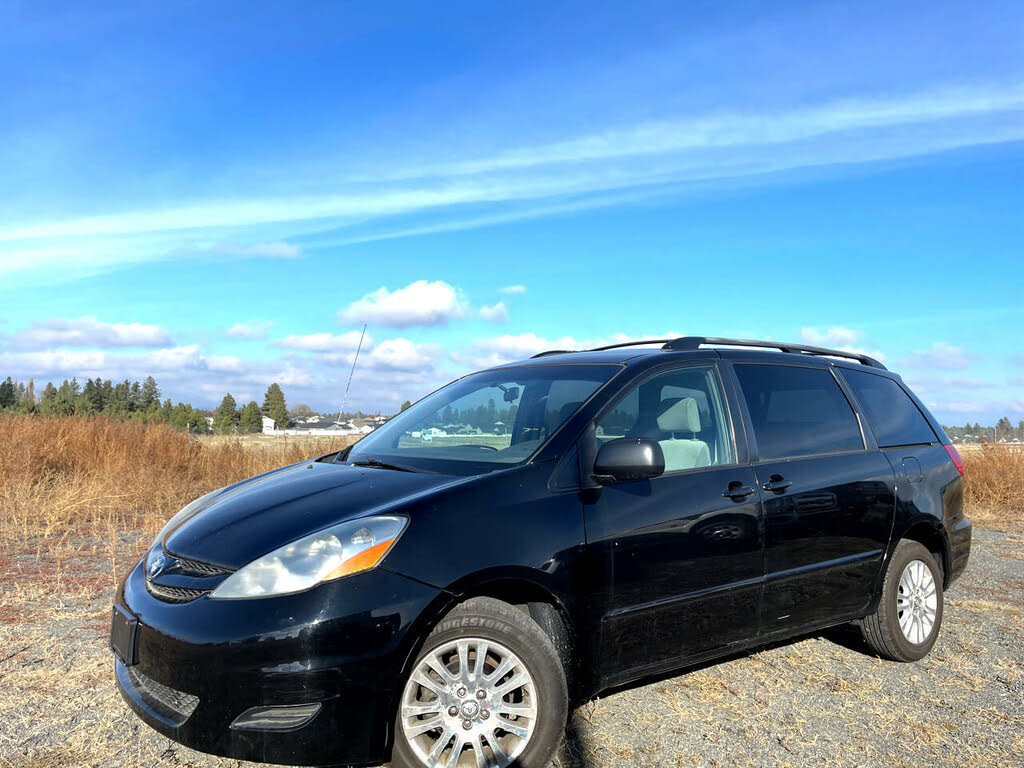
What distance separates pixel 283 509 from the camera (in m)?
3.30

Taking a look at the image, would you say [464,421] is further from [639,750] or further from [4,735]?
[4,735]

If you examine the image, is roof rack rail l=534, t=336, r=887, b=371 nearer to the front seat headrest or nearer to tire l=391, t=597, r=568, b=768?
the front seat headrest

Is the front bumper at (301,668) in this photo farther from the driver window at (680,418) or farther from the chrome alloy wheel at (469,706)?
the driver window at (680,418)

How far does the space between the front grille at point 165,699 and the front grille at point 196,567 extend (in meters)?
0.41

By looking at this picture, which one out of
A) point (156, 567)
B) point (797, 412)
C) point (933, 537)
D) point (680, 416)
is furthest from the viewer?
point (933, 537)

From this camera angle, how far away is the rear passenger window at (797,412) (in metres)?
4.32

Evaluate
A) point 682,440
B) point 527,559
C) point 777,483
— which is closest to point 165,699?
point 527,559

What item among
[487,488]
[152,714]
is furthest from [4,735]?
[487,488]

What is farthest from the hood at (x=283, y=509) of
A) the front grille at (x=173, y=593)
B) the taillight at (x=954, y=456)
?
the taillight at (x=954, y=456)

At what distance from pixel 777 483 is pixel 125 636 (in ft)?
10.4

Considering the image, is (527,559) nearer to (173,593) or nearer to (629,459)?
(629,459)

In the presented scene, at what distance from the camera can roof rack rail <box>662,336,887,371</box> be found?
4406 millimetres

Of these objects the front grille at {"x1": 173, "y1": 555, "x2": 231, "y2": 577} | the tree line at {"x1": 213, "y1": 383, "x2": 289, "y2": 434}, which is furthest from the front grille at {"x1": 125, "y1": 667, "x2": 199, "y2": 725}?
the tree line at {"x1": 213, "y1": 383, "x2": 289, "y2": 434}

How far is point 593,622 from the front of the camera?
332cm
